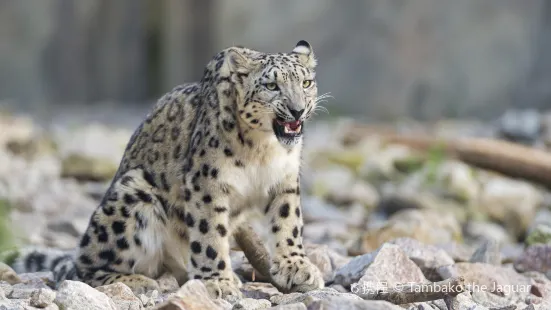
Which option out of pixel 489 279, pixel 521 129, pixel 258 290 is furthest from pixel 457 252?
pixel 521 129

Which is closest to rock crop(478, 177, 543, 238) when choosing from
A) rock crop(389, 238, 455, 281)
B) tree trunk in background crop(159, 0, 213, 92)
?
rock crop(389, 238, 455, 281)

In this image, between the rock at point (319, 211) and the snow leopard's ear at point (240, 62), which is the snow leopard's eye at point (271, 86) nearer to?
the snow leopard's ear at point (240, 62)

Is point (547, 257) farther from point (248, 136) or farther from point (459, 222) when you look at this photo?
point (459, 222)

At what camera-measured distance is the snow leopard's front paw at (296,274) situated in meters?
6.36

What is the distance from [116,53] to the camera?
23250 millimetres

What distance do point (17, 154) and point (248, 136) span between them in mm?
8208

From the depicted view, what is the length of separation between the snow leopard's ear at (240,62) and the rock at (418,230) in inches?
83.8

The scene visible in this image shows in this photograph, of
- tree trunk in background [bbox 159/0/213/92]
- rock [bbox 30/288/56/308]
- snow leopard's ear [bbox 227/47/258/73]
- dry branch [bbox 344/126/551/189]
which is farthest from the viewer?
tree trunk in background [bbox 159/0/213/92]

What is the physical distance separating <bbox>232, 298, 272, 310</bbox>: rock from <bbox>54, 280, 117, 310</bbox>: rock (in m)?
0.65

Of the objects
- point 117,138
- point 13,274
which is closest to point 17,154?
point 117,138

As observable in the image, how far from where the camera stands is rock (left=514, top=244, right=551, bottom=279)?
7.32m

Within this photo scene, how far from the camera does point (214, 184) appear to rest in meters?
6.41

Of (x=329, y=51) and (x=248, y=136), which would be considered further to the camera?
(x=329, y=51)

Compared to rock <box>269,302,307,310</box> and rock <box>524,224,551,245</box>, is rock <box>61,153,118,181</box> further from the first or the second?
rock <box>269,302,307,310</box>
